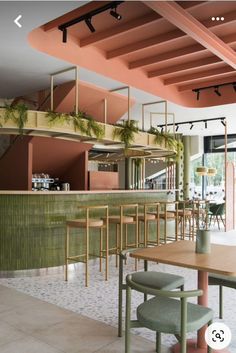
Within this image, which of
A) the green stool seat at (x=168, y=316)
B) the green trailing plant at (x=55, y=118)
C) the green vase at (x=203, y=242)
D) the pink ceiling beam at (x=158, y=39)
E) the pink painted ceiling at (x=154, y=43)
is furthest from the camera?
the green trailing plant at (x=55, y=118)

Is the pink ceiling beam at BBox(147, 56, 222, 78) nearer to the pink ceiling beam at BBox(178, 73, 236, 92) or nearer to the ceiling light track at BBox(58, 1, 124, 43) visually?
the pink ceiling beam at BBox(178, 73, 236, 92)

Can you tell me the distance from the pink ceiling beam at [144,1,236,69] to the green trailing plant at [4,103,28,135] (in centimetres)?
229

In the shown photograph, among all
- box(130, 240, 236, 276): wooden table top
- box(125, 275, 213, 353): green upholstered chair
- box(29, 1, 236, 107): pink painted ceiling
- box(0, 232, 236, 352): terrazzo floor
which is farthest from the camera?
box(29, 1, 236, 107): pink painted ceiling

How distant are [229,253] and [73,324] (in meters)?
1.58

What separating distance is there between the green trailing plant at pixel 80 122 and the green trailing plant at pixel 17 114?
0.38 m

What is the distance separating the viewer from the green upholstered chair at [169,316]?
1806 mm

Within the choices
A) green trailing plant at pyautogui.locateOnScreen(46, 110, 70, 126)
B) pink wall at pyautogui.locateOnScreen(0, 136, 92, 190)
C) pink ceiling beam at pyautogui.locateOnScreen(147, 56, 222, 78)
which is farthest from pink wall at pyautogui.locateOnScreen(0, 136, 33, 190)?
pink ceiling beam at pyautogui.locateOnScreen(147, 56, 222, 78)

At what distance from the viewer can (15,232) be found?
15.7 ft

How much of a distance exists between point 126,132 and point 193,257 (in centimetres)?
397

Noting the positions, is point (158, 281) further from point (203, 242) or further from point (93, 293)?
point (93, 293)

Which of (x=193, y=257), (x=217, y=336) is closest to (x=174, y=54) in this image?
(x=193, y=257)

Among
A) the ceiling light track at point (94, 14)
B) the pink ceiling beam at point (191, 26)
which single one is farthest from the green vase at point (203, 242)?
the ceiling light track at point (94, 14)

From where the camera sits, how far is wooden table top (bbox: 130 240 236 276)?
2.11 metres

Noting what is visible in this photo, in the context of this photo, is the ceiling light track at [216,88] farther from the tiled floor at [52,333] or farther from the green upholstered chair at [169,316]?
the green upholstered chair at [169,316]
